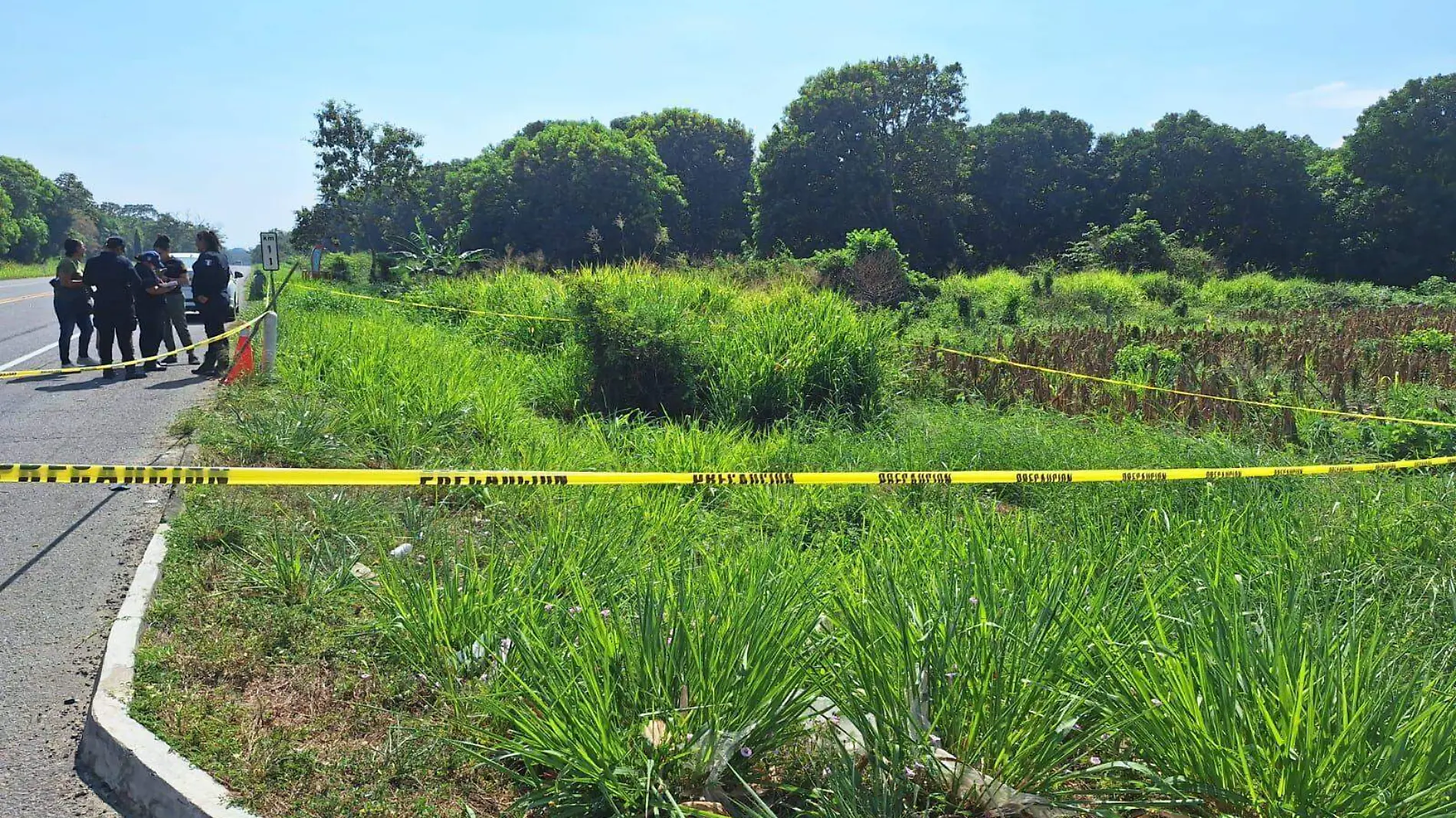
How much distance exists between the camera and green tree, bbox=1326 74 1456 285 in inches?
1734

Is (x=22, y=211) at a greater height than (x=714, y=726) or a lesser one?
greater

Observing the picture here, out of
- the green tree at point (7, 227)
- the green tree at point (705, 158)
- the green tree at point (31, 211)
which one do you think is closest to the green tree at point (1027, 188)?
the green tree at point (705, 158)

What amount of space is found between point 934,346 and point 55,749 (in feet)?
34.5

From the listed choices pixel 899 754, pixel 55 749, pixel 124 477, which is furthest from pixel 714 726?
pixel 124 477

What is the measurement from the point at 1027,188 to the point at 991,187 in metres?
2.12

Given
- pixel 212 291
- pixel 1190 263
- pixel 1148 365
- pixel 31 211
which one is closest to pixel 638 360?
pixel 212 291

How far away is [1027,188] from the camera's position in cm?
5219

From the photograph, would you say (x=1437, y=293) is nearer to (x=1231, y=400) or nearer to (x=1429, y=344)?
(x=1429, y=344)

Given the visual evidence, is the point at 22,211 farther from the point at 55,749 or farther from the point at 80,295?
the point at 55,749

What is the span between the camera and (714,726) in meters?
2.67

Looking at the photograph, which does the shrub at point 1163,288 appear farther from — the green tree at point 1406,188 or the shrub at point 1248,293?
the green tree at point 1406,188

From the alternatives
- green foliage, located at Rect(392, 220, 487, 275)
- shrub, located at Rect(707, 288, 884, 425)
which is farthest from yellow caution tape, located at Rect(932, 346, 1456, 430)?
green foliage, located at Rect(392, 220, 487, 275)

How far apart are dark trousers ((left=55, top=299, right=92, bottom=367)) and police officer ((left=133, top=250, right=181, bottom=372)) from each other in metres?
0.69

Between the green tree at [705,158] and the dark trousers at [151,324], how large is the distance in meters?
51.5
